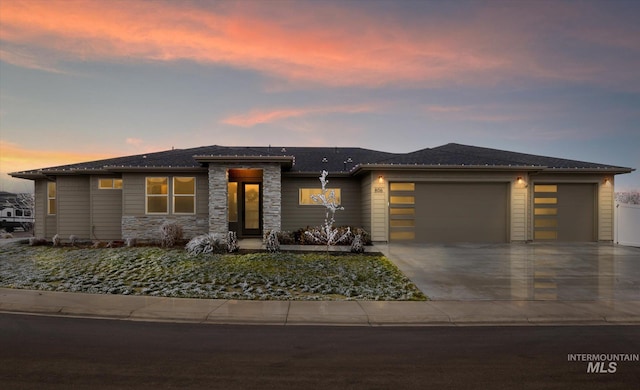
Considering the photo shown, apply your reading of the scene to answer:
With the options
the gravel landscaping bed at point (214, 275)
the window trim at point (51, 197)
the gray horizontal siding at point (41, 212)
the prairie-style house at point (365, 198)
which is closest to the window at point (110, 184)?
the prairie-style house at point (365, 198)

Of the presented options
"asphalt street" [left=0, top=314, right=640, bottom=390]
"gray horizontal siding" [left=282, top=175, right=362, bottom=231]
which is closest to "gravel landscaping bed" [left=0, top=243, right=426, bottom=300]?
"asphalt street" [left=0, top=314, right=640, bottom=390]

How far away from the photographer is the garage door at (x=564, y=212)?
754 inches

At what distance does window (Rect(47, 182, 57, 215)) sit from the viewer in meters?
20.9

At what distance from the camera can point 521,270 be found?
1169 centimetres

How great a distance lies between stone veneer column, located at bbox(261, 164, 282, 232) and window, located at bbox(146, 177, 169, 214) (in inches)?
→ 210

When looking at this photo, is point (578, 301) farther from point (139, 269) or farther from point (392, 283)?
point (139, 269)

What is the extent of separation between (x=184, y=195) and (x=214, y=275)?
9.06m

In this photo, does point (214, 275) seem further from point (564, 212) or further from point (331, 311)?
point (564, 212)

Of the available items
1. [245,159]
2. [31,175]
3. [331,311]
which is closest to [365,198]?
[245,159]

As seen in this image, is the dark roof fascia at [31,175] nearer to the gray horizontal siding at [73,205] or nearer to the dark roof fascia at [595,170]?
the gray horizontal siding at [73,205]

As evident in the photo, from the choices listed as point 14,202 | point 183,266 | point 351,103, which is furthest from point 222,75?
point 14,202

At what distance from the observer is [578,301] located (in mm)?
8062

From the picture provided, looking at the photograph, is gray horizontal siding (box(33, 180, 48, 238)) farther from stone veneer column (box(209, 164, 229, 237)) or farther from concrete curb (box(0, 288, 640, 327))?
concrete curb (box(0, 288, 640, 327))

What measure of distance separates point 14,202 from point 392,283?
65574 mm
